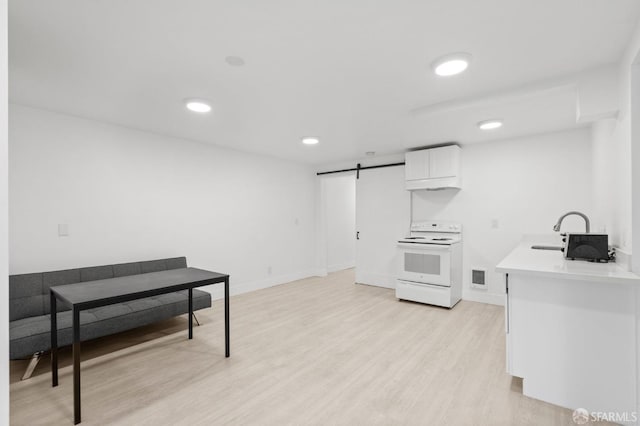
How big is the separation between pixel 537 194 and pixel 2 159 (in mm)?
4842

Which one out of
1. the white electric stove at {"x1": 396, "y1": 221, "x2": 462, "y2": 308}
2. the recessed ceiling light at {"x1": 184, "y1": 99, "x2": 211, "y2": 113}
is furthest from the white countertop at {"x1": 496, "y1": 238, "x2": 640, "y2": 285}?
the recessed ceiling light at {"x1": 184, "y1": 99, "x2": 211, "y2": 113}

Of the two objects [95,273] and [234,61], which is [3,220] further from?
[95,273]

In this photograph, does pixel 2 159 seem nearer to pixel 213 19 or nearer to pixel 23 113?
pixel 213 19

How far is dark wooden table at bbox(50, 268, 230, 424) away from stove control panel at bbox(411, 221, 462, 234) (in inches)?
129

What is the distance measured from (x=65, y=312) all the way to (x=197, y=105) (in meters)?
2.29

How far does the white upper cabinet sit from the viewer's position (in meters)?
4.21

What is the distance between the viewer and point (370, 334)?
309 cm

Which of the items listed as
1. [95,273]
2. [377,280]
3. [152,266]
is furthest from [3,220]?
[377,280]

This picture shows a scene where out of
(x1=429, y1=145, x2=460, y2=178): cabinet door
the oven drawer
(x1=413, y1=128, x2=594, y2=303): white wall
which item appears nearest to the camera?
(x1=413, y1=128, x2=594, y2=303): white wall

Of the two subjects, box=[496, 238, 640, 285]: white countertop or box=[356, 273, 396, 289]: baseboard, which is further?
box=[356, 273, 396, 289]: baseboard

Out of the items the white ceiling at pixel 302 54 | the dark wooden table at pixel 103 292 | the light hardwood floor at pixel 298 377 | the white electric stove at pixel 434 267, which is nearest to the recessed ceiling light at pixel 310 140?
the white ceiling at pixel 302 54

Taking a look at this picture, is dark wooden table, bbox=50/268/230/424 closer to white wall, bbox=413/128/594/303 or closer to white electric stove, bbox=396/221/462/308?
white electric stove, bbox=396/221/462/308

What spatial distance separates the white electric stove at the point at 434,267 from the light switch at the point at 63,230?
406 centimetres

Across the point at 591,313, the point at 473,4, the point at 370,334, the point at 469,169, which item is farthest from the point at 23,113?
the point at 469,169
